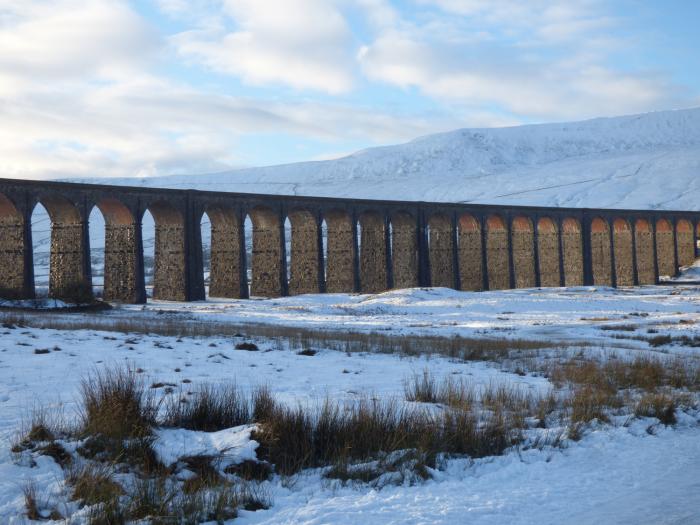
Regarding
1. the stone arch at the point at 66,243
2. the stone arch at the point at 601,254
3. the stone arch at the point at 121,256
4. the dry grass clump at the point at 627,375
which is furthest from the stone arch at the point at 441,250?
the dry grass clump at the point at 627,375

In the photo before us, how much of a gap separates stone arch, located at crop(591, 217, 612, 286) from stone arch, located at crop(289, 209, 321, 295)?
29.6m

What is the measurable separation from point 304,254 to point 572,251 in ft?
92.7

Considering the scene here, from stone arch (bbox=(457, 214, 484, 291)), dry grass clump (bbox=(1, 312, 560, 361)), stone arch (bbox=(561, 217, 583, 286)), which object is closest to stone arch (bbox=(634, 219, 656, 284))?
stone arch (bbox=(561, 217, 583, 286))

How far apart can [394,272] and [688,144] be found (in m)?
136

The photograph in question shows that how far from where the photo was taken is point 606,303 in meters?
35.6

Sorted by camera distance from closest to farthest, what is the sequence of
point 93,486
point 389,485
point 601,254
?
point 93,486
point 389,485
point 601,254

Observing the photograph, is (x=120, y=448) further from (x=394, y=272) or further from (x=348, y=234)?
(x=394, y=272)

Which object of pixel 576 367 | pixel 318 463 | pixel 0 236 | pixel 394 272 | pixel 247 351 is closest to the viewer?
pixel 318 463

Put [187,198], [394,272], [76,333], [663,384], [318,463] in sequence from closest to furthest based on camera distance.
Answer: [318,463] → [663,384] → [76,333] → [187,198] → [394,272]

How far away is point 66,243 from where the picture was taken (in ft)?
119

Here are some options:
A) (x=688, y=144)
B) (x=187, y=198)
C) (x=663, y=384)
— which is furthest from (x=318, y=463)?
(x=688, y=144)

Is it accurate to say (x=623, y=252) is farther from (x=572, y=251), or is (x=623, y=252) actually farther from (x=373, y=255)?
(x=373, y=255)

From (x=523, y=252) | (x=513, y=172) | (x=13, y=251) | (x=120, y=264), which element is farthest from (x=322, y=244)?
(x=513, y=172)

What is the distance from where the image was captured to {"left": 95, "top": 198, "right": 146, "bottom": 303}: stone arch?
37.8 m
